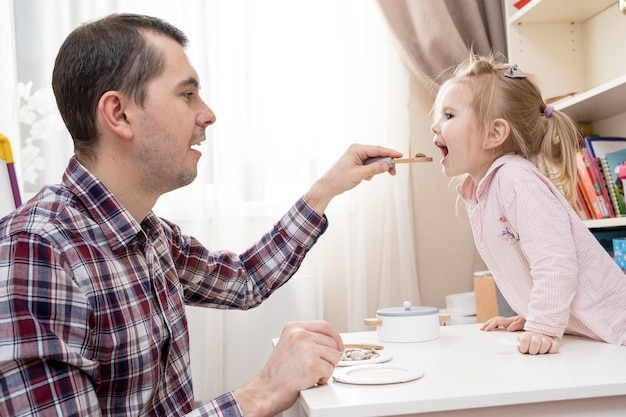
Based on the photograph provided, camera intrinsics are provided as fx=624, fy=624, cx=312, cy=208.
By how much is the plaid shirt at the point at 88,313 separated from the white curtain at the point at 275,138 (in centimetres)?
131

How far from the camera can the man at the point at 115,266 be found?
2.42 feet

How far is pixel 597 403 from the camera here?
796 millimetres

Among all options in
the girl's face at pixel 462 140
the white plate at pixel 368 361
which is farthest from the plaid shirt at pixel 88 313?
the girl's face at pixel 462 140

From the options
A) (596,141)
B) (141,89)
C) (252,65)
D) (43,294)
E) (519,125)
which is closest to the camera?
(43,294)

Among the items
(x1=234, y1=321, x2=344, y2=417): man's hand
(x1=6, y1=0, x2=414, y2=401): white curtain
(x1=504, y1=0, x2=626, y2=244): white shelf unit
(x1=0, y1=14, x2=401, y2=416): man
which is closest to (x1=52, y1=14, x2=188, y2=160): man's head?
(x1=0, y1=14, x2=401, y2=416): man

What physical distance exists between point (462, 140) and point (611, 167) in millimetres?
688

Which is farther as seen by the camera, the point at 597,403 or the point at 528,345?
the point at 528,345

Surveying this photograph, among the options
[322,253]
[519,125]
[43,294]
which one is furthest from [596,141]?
[43,294]

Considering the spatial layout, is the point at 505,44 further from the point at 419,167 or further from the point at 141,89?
the point at 141,89

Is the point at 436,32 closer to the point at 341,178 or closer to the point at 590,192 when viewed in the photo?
the point at 590,192

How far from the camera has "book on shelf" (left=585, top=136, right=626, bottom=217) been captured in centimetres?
188

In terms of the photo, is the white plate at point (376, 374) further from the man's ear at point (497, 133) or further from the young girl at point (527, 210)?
the man's ear at point (497, 133)

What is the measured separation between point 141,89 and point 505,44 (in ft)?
6.52

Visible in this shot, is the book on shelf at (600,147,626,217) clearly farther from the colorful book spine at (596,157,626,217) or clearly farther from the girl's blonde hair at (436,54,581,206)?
the girl's blonde hair at (436,54,581,206)
